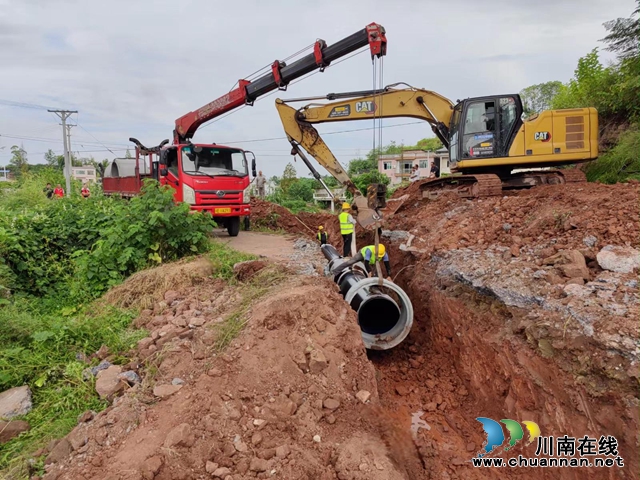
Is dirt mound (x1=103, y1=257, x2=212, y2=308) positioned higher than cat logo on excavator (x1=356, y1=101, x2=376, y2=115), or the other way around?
cat logo on excavator (x1=356, y1=101, x2=376, y2=115)

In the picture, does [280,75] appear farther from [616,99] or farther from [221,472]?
[616,99]

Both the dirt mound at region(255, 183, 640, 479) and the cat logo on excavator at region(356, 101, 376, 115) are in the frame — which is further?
the cat logo on excavator at region(356, 101, 376, 115)

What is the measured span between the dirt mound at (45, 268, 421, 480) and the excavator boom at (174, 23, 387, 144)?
569cm

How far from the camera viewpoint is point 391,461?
330 centimetres

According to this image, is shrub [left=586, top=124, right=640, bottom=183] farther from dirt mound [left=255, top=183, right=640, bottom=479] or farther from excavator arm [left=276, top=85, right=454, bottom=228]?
excavator arm [left=276, top=85, right=454, bottom=228]

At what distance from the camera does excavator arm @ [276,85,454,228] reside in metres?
9.41

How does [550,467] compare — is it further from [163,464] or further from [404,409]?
[163,464]

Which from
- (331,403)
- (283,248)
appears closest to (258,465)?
(331,403)

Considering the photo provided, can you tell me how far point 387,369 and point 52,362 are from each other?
394 cm

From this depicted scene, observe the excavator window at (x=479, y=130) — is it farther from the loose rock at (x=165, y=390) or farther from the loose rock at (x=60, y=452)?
the loose rock at (x=60, y=452)

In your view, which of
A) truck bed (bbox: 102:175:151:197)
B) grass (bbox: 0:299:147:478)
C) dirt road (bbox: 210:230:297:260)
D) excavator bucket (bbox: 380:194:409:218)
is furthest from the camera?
truck bed (bbox: 102:175:151:197)

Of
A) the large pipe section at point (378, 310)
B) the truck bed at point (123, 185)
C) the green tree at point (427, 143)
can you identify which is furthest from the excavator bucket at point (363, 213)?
the green tree at point (427, 143)

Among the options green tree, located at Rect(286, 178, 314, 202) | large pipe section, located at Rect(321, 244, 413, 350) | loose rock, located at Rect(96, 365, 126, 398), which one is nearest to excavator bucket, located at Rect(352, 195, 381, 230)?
large pipe section, located at Rect(321, 244, 413, 350)

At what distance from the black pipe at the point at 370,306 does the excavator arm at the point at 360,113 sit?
129 inches
